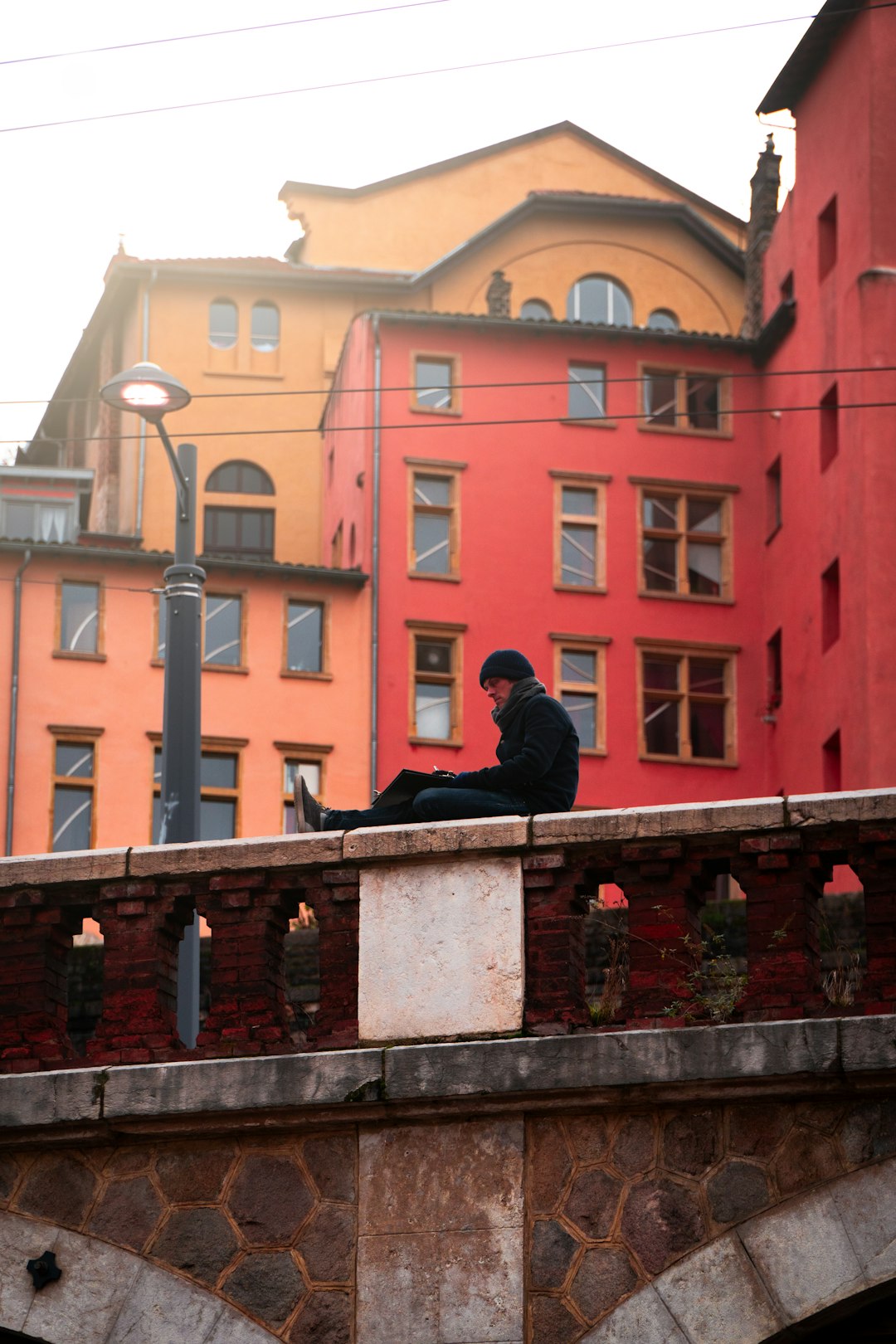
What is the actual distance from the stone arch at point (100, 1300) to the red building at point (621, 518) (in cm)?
3083

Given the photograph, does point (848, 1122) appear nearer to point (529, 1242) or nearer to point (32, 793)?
point (529, 1242)

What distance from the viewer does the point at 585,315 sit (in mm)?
49062

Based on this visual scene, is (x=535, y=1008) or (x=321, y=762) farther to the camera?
(x=321, y=762)

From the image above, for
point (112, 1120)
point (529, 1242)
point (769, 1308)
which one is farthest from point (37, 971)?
point (769, 1308)

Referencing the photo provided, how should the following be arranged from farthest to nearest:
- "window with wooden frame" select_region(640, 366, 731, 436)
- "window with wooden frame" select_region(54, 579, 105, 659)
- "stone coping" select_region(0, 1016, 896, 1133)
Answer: "window with wooden frame" select_region(640, 366, 731, 436)
"window with wooden frame" select_region(54, 579, 105, 659)
"stone coping" select_region(0, 1016, 896, 1133)

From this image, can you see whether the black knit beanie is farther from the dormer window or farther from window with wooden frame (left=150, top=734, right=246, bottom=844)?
the dormer window

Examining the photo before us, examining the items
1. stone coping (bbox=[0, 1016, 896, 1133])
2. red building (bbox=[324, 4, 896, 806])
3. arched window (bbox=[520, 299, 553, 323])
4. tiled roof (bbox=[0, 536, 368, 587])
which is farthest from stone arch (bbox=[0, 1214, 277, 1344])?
arched window (bbox=[520, 299, 553, 323])

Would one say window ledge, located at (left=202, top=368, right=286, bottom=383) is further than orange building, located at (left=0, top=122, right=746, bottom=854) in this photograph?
Yes

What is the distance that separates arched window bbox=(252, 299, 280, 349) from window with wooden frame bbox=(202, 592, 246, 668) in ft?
29.8

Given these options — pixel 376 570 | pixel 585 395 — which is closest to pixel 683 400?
pixel 585 395

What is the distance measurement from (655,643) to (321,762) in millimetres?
6454

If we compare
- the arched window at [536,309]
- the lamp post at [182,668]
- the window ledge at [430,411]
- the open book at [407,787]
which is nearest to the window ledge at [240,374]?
the arched window at [536,309]

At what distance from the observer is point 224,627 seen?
43.8 m

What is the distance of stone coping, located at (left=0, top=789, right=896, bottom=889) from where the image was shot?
9.53 metres
